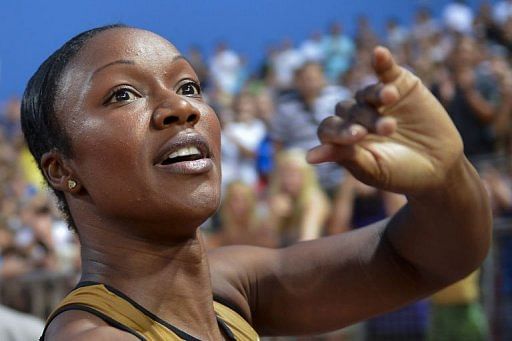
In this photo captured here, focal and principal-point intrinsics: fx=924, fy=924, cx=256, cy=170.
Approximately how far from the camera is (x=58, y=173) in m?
Result: 2.14

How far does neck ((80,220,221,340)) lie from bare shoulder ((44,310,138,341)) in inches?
6.3

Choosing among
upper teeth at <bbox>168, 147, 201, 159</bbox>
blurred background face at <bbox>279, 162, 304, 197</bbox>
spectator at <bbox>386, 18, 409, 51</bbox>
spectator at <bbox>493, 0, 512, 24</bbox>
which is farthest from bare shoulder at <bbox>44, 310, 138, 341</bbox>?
spectator at <bbox>386, 18, 409, 51</bbox>

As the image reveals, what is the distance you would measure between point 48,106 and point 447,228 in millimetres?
1011

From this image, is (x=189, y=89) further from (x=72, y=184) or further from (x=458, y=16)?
(x=458, y=16)

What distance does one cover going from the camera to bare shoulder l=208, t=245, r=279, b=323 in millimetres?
2420

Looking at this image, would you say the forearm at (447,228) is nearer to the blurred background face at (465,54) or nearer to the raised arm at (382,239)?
the raised arm at (382,239)

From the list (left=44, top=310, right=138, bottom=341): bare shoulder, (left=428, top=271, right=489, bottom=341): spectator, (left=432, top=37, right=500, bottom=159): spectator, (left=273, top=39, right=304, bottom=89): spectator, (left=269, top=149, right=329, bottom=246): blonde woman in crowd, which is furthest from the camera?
(left=273, top=39, right=304, bottom=89): spectator

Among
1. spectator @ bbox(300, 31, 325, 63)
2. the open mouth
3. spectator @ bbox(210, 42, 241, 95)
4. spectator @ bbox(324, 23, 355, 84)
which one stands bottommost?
spectator @ bbox(210, 42, 241, 95)

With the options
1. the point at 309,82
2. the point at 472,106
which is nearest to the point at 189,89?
the point at 472,106

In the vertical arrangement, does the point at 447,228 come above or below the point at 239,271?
above

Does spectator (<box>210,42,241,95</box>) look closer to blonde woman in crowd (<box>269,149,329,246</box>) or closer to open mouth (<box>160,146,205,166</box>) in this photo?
blonde woman in crowd (<box>269,149,329,246</box>)

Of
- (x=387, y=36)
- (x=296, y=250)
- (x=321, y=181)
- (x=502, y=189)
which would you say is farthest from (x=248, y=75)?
(x=296, y=250)

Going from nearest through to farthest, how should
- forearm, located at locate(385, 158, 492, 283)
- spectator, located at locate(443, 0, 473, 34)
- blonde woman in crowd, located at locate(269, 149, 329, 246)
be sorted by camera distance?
forearm, located at locate(385, 158, 492, 283)
blonde woman in crowd, located at locate(269, 149, 329, 246)
spectator, located at locate(443, 0, 473, 34)

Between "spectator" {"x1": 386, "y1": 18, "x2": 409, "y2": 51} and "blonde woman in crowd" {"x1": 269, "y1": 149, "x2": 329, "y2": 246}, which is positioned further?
"spectator" {"x1": 386, "y1": 18, "x2": 409, "y2": 51}
